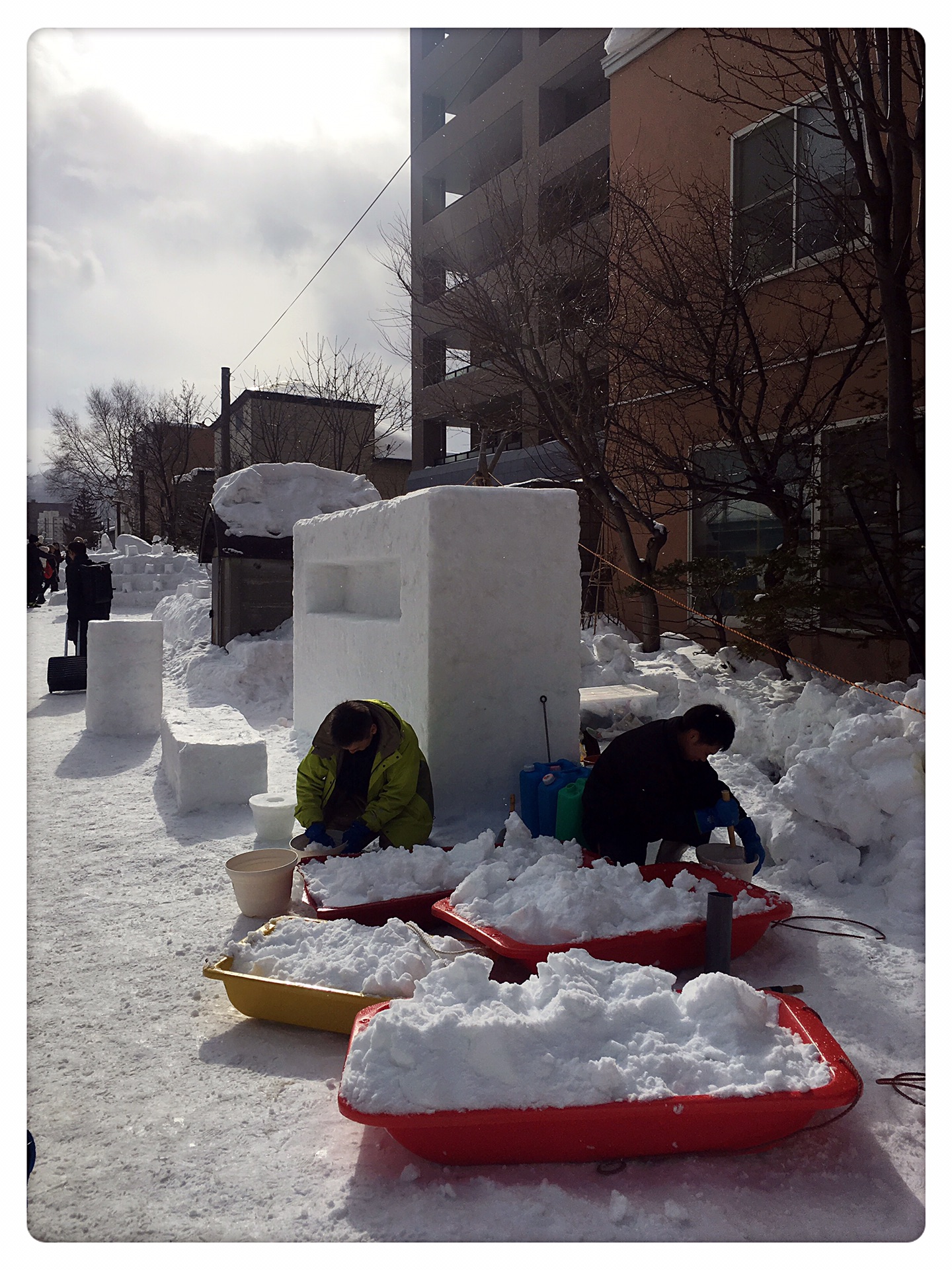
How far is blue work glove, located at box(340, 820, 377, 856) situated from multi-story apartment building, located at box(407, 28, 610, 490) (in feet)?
9.71

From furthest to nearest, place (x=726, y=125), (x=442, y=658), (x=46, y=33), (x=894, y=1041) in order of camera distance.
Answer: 1. (x=726, y=125)
2. (x=442, y=658)
3. (x=894, y=1041)
4. (x=46, y=33)

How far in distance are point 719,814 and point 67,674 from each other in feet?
26.8

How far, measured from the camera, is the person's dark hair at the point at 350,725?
3.73 metres

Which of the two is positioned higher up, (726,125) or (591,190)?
(591,190)

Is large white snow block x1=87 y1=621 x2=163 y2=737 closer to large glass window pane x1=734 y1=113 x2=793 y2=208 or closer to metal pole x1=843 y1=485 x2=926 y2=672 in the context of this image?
metal pole x1=843 y1=485 x2=926 y2=672

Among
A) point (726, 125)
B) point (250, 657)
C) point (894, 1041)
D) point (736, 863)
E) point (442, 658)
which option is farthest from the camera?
point (250, 657)

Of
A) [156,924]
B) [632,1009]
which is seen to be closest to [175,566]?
[156,924]

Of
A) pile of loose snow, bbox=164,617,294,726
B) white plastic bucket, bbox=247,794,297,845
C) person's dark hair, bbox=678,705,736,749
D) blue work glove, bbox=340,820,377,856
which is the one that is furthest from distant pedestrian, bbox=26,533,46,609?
person's dark hair, bbox=678,705,736,749

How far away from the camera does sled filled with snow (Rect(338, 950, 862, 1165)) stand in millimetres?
1881

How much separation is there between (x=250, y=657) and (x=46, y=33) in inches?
309

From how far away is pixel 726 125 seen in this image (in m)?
6.18

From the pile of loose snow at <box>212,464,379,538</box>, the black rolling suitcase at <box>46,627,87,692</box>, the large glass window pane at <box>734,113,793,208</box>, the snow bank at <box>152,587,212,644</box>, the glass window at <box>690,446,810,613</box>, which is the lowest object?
the black rolling suitcase at <box>46,627,87,692</box>

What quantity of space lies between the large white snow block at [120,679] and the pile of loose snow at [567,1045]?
595cm

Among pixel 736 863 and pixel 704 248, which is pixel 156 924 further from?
pixel 704 248
